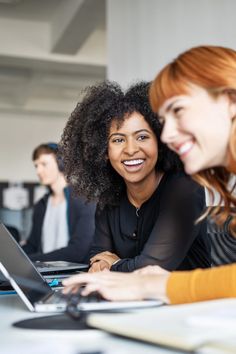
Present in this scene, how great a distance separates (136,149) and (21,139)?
9.61 m

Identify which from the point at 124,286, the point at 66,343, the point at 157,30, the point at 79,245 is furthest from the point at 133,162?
the point at 157,30

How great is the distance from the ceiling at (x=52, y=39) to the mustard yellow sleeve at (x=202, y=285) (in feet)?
13.0

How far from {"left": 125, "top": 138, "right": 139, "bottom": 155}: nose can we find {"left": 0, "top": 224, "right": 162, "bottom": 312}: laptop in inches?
19.8

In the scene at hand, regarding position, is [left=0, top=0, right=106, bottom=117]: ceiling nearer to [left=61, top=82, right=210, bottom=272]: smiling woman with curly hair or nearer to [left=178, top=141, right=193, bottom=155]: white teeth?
[left=61, top=82, right=210, bottom=272]: smiling woman with curly hair

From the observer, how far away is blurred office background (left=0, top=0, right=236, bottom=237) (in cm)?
371

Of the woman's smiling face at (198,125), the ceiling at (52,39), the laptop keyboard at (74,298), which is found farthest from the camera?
the ceiling at (52,39)

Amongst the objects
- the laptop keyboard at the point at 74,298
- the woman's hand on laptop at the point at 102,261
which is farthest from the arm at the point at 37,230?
the laptop keyboard at the point at 74,298

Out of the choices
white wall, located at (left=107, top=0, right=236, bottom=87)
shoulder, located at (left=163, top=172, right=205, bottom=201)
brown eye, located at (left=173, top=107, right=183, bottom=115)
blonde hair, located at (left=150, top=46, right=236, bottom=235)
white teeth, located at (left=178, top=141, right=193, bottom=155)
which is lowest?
shoulder, located at (left=163, top=172, right=205, bottom=201)

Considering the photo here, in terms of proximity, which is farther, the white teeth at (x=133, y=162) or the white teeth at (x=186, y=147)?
the white teeth at (x=133, y=162)

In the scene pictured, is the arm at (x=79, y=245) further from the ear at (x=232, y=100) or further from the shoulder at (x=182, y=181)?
the ear at (x=232, y=100)

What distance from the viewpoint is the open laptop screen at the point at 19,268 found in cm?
108

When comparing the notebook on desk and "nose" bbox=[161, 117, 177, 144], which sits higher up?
"nose" bbox=[161, 117, 177, 144]

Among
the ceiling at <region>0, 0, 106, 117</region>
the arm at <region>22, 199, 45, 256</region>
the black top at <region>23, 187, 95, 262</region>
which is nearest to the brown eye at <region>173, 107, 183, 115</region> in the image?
the black top at <region>23, 187, 95, 262</region>

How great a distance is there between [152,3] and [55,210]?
5.37 feet
